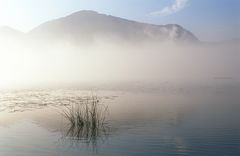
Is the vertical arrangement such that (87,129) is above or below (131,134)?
above

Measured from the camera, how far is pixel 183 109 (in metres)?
35.1

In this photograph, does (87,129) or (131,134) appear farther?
(87,129)

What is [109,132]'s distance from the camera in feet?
78.2

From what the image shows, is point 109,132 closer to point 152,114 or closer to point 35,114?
point 152,114

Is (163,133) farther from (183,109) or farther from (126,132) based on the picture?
(183,109)

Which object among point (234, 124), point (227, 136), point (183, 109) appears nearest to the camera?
point (227, 136)

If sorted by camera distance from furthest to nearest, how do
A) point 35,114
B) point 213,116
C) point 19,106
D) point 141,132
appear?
1. point 19,106
2. point 35,114
3. point 213,116
4. point 141,132

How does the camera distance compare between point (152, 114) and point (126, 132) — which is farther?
point (152, 114)

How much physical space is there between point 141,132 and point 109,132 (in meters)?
1.83

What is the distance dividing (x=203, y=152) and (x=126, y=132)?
606cm

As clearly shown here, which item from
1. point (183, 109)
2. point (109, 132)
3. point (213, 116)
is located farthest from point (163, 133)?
point (183, 109)

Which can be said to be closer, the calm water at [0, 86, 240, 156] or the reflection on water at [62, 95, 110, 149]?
the calm water at [0, 86, 240, 156]

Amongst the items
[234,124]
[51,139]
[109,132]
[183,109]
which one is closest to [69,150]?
[51,139]

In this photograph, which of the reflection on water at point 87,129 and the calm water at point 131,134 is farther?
the reflection on water at point 87,129
